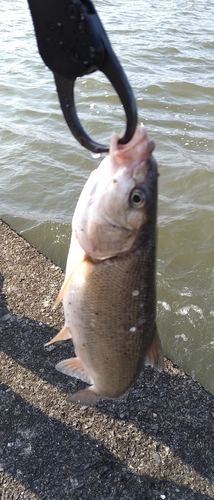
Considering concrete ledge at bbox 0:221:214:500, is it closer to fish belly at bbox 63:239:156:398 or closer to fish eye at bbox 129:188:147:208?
fish belly at bbox 63:239:156:398

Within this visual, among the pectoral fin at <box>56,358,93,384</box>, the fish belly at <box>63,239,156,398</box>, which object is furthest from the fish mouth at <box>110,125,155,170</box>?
the pectoral fin at <box>56,358,93,384</box>

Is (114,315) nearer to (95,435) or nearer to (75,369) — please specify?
A: (75,369)

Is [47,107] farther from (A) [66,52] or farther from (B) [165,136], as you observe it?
(A) [66,52]

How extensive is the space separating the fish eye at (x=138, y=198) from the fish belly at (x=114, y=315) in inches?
7.9

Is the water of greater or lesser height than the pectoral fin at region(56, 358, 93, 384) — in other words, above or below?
below

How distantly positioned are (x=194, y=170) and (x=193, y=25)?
10599 millimetres

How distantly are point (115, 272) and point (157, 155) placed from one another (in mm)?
6220

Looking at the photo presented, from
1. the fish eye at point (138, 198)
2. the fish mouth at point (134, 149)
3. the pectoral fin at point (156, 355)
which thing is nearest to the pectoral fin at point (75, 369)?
the pectoral fin at point (156, 355)

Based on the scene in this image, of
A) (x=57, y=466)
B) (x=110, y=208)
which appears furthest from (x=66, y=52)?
(x=57, y=466)

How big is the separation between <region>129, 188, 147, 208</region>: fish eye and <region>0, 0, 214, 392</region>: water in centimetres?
287

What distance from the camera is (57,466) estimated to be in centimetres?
307

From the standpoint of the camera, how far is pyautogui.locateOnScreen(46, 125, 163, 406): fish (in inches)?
72.2

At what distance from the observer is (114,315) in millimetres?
2055

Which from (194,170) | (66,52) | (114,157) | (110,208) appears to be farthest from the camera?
(194,170)
